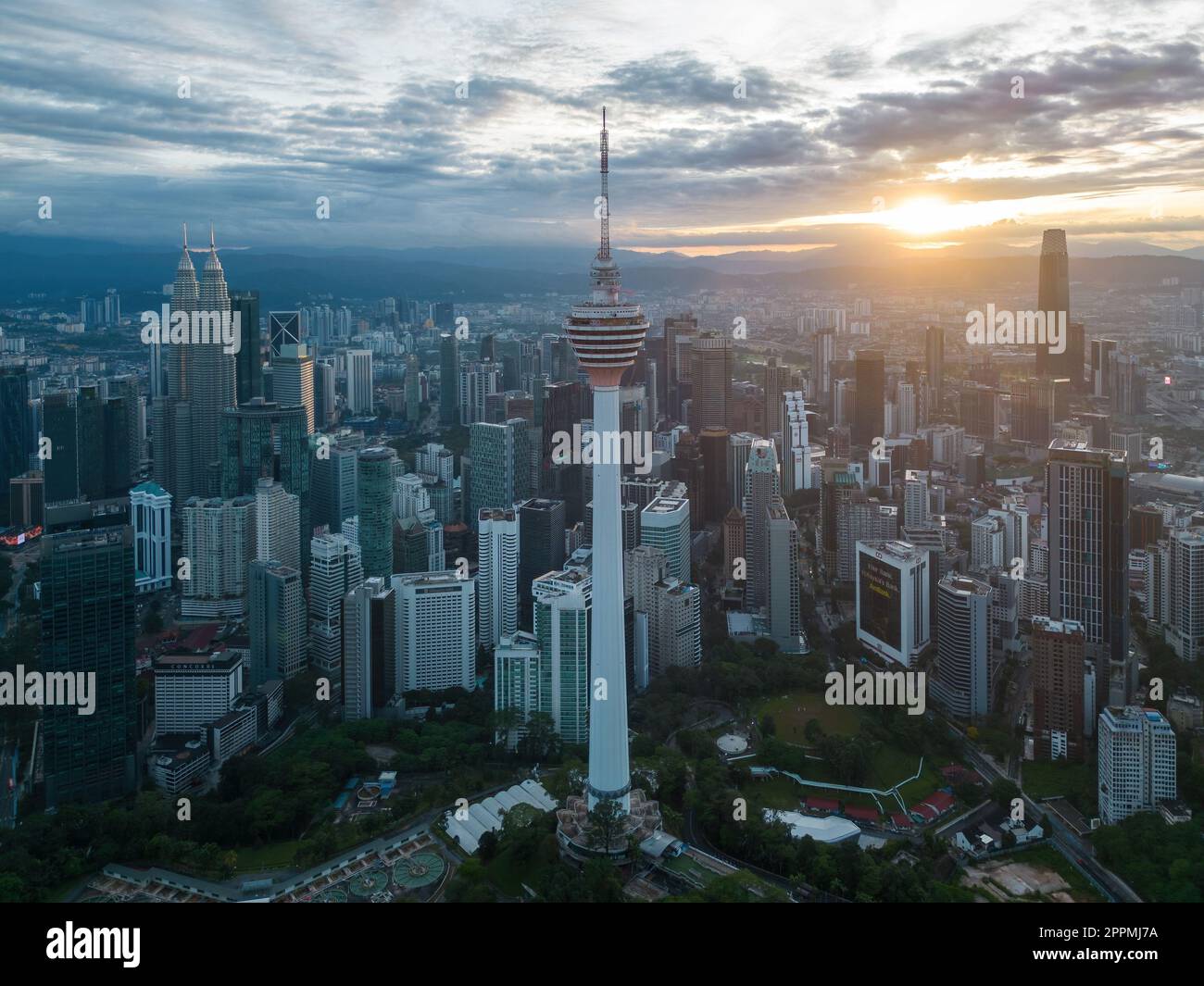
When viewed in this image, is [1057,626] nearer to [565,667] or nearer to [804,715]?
[804,715]

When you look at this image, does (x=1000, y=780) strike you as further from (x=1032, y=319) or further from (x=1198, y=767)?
(x=1032, y=319)

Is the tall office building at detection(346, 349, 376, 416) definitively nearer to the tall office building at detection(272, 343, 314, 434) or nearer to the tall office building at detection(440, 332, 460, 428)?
the tall office building at detection(440, 332, 460, 428)

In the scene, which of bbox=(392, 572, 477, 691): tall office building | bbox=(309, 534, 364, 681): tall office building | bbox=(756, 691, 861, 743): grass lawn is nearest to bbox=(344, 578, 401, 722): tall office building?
bbox=(392, 572, 477, 691): tall office building

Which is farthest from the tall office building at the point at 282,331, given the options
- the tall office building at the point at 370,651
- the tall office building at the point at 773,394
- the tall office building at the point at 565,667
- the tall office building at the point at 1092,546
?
the tall office building at the point at 1092,546

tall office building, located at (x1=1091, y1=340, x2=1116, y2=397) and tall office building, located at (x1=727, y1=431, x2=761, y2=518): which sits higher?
tall office building, located at (x1=1091, y1=340, x2=1116, y2=397)

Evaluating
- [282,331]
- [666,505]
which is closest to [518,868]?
[666,505]
